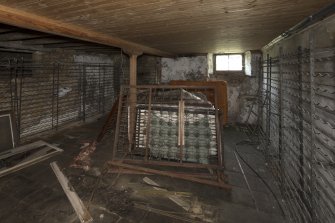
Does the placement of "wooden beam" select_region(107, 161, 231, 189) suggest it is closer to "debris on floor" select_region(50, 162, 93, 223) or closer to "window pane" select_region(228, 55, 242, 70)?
"debris on floor" select_region(50, 162, 93, 223)

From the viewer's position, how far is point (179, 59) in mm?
8102

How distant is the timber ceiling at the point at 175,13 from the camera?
2.22m

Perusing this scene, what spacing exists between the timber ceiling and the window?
3904mm

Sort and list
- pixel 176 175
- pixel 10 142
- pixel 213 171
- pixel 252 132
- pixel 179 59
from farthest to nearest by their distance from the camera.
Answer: pixel 179 59
pixel 252 132
pixel 10 142
pixel 213 171
pixel 176 175

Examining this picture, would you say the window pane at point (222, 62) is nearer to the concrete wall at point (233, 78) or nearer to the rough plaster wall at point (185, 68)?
the concrete wall at point (233, 78)

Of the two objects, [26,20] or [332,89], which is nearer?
[332,89]

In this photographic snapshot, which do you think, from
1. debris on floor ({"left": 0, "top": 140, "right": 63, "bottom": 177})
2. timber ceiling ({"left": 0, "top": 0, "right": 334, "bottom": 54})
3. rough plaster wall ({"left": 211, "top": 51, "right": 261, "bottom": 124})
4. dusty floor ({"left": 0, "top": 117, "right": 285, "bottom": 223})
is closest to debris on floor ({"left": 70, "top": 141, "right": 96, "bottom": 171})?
dusty floor ({"left": 0, "top": 117, "right": 285, "bottom": 223})

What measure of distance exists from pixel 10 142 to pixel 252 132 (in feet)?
19.7

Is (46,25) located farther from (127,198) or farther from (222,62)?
(222,62)

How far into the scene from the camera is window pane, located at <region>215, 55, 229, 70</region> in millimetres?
7601

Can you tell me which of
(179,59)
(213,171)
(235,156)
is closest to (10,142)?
(213,171)

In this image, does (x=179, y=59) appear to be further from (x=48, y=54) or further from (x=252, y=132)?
(x=48, y=54)

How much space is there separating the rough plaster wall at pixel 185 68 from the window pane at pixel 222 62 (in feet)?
1.48

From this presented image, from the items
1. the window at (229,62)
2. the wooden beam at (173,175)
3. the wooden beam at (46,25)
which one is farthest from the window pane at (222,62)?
the wooden beam at (173,175)
